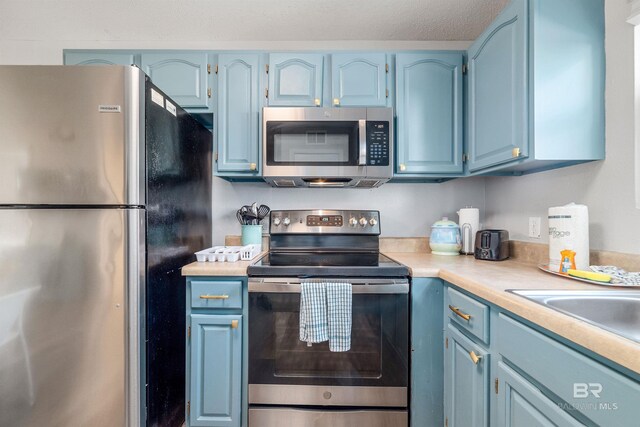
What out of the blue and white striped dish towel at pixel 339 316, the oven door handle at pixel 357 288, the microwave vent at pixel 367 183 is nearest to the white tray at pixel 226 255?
the oven door handle at pixel 357 288

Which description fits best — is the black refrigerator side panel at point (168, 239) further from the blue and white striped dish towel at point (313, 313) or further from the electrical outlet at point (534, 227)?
the electrical outlet at point (534, 227)

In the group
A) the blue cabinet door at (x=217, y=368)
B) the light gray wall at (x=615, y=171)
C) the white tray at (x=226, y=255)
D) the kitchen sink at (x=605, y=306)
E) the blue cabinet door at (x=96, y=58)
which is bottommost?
the blue cabinet door at (x=217, y=368)

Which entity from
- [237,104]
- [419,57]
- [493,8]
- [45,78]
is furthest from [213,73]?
[493,8]

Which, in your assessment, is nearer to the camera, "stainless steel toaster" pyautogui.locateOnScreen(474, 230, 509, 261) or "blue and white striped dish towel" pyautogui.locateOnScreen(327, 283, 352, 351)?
"blue and white striped dish towel" pyautogui.locateOnScreen(327, 283, 352, 351)

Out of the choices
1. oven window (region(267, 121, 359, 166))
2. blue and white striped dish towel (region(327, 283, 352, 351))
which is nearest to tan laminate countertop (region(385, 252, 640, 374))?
blue and white striped dish towel (region(327, 283, 352, 351))

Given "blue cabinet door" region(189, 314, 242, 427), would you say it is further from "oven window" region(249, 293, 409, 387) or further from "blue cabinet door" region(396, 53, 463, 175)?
"blue cabinet door" region(396, 53, 463, 175)

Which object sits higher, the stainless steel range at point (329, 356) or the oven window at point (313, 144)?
the oven window at point (313, 144)

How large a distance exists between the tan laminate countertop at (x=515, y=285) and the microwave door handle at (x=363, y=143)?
1.96 feet

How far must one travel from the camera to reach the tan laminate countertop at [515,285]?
0.57 meters

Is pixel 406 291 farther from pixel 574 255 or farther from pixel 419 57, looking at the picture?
pixel 419 57

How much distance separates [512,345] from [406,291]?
1.68ft

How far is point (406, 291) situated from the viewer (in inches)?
53.4

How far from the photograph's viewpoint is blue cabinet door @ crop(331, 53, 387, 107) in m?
1.72

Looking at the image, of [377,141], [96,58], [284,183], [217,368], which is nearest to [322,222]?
[284,183]
